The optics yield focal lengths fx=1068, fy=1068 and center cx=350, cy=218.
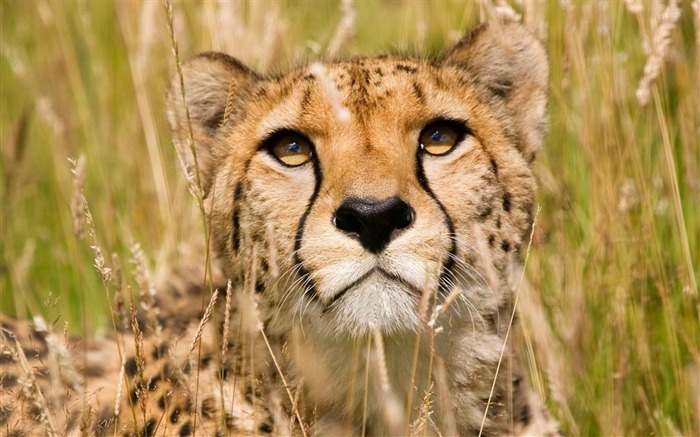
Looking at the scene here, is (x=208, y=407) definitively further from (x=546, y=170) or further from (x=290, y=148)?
(x=546, y=170)

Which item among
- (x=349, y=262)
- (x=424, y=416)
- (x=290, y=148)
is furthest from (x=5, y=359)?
(x=424, y=416)

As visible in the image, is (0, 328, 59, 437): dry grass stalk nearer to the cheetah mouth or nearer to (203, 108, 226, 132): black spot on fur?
the cheetah mouth

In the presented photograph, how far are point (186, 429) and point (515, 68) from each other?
4.24ft

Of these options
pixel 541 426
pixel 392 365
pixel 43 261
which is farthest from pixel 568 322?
pixel 43 261

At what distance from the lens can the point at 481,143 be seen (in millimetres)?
2621

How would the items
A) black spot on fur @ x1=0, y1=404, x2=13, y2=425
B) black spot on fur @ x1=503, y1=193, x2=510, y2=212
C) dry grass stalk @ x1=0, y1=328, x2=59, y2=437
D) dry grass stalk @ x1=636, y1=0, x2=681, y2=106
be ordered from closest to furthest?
dry grass stalk @ x1=0, y1=328, x2=59, y2=437 → black spot on fur @ x1=0, y1=404, x2=13, y2=425 → black spot on fur @ x1=503, y1=193, x2=510, y2=212 → dry grass stalk @ x1=636, y1=0, x2=681, y2=106

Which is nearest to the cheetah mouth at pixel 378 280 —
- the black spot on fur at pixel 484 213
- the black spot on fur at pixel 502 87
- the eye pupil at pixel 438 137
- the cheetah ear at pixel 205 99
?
the black spot on fur at pixel 484 213

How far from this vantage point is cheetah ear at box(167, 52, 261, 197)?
2820 mm

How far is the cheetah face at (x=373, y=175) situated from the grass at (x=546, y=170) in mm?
283

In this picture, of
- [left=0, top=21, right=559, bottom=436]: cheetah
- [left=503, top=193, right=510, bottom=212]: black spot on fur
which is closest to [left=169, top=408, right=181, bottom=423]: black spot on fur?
[left=0, top=21, right=559, bottom=436]: cheetah

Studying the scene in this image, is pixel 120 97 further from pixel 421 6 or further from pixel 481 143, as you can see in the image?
pixel 481 143

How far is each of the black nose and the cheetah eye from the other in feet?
1.16

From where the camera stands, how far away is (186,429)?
2484 millimetres

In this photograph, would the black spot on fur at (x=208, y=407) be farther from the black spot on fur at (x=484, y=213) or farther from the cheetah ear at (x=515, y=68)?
the cheetah ear at (x=515, y=68)
